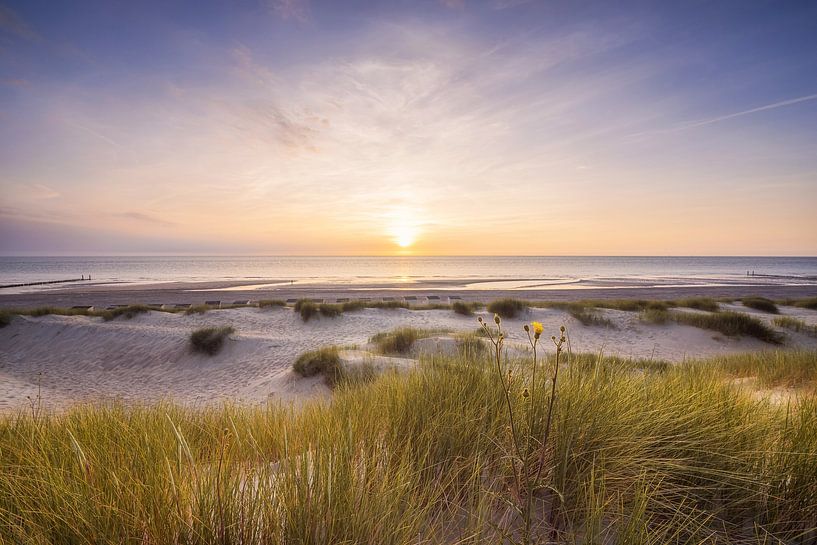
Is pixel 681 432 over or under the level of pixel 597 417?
under

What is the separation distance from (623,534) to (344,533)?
116cm

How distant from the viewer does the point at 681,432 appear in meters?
2.51

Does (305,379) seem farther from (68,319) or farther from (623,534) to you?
(68,319)

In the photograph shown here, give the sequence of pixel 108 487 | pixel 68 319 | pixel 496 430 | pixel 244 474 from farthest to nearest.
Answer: pixel 68 319 < pixel 496 430 < pixel 244 474 < pixel 108 487

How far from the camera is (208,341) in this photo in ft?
39.9

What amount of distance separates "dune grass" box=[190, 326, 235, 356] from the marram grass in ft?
31.6

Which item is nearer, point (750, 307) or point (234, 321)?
point (234, 321)

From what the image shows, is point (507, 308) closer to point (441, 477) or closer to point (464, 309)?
point (464, 309)

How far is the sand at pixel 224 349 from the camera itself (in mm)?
9414

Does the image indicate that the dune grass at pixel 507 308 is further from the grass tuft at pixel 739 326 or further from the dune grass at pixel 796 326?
the dune grass at pixel 796 326

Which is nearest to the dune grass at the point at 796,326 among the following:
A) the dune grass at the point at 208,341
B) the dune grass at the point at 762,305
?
the dune grass at the point at 762,305

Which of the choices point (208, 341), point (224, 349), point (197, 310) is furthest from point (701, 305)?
point (197, 310)

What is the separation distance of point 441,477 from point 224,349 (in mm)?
11861

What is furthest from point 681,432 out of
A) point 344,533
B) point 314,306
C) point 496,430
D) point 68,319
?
point 68,319
